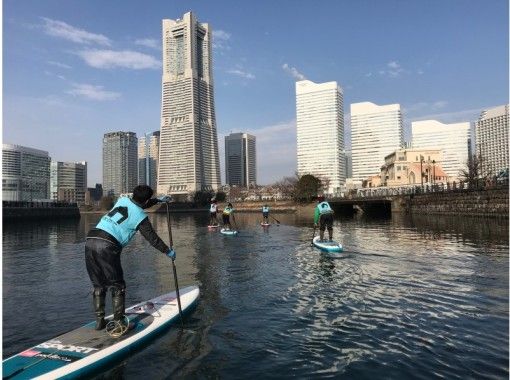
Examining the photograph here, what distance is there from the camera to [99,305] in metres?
7.12

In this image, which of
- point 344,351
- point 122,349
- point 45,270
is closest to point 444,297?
point 344,351

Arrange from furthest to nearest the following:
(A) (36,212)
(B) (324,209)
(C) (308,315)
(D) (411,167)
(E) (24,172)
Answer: (E) (24,172)
(D) (411,167)
(A) (36,212)
(B) (324,209)
(C) (308,315)

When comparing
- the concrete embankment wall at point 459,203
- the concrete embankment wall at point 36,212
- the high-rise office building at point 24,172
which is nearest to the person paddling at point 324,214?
the concrete embankment wall at point 459,203

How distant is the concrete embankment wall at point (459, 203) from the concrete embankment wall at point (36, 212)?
73.0 m

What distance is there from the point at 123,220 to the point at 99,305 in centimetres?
158

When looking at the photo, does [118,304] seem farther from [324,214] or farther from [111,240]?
[324,214]

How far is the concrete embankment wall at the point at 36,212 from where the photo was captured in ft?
264

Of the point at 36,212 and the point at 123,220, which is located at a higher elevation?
the point at 123,220

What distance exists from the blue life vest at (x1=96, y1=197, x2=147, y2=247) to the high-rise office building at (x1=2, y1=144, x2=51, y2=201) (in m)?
156

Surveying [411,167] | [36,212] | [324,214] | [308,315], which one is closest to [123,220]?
[308,315]

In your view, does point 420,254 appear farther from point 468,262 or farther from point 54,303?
point 54,303

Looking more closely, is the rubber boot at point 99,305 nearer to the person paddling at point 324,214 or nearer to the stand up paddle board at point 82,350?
the stand up paddle board at point 82,350

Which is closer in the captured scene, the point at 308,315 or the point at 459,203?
the point at 308,315

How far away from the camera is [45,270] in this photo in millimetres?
15812
